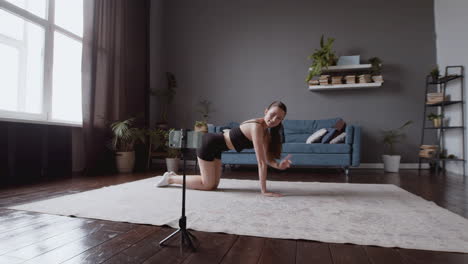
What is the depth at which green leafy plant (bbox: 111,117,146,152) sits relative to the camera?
3.72 metres

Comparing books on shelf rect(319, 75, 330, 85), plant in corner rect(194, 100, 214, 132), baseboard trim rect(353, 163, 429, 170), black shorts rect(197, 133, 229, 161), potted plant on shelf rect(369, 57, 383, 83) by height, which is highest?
potted plant on shelf rect(369, 57, 383, 83)

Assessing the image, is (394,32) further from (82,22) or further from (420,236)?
(82,22)

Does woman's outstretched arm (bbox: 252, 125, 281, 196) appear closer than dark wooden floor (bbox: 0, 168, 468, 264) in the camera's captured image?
No

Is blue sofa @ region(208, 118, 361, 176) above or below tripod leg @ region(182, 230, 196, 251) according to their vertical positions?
above

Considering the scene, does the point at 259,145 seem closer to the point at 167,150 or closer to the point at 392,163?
the point at 167,150

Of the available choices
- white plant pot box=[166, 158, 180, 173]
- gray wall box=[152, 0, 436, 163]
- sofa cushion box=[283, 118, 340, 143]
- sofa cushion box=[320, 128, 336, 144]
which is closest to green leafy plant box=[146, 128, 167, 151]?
white plant pot box=[166, 158, 180, 173]

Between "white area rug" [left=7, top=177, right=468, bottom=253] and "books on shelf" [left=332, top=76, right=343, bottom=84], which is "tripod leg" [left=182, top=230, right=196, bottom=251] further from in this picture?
"books on shelf" [left=332, top=76, right=343, bottom=84]

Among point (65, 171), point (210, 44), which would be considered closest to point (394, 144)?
point (210, 44)

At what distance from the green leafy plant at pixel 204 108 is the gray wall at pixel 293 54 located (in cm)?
11

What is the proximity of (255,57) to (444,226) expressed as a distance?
432 centimetres

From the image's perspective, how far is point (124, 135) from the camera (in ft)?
12.3

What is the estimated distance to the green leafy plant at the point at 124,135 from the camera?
12.2 feet

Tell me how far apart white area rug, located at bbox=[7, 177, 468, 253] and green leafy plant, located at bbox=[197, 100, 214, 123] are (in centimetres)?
300

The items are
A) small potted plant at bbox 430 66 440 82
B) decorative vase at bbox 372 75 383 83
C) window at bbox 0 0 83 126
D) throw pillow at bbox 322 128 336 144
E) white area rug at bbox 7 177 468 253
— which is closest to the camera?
white area rug at bbox 7 177 468 253
